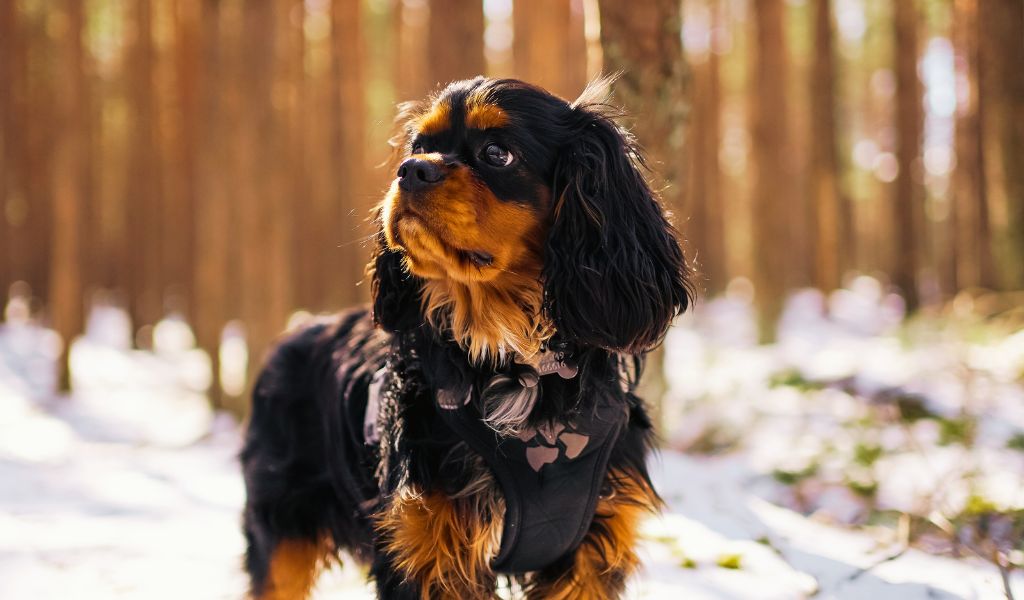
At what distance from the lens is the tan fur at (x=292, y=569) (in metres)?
2.97

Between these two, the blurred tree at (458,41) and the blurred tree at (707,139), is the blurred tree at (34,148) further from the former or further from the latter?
the blurred tree at (707,139)

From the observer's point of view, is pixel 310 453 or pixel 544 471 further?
pixel 310 453

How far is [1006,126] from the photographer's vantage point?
29.8 feet

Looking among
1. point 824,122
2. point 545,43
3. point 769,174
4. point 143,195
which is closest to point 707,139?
point 824,122

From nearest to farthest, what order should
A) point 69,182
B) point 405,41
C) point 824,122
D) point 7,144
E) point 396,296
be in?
point 396,296 < point 69,182 < point 824,122 < point 405,41 < point 7,144

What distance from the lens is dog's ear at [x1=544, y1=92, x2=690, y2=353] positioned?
2.39m

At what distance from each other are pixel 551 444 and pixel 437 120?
1.04m

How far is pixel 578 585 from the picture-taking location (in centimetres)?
252

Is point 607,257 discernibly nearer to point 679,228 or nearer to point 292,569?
point 679,228

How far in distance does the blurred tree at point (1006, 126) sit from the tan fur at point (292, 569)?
28.7ft

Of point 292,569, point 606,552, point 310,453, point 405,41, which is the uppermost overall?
point 405,41

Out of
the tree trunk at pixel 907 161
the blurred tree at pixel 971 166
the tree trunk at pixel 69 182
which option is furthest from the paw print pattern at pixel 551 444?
the tree trunk at pixel 907 161

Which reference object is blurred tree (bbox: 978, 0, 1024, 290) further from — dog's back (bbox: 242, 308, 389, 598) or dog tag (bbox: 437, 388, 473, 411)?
dog tag (bbox: 437, 388, 473, 411)

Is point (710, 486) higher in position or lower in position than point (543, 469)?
lower
